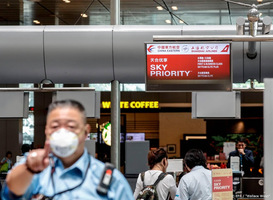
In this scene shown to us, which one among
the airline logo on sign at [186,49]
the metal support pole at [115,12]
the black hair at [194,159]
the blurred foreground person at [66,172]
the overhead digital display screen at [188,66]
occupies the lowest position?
Answer: the black hair at [194,159]

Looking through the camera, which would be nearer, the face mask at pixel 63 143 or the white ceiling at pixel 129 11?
the face mask at pixel 63 143

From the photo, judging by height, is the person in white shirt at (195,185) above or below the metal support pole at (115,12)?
below

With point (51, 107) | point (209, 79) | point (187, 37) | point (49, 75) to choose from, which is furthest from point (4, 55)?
point (51, 107)

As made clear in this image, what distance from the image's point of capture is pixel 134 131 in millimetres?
24406

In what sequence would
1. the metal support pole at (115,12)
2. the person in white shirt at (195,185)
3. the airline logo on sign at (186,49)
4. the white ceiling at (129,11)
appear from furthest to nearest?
the white ceiling at (129,11), the metal support pole at (115,12), the airline logo on sign at (186,49), the person in white shirt at (195,185)

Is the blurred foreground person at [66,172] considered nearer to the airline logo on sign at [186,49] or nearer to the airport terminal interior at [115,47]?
the airport terminal interior at [115,47]

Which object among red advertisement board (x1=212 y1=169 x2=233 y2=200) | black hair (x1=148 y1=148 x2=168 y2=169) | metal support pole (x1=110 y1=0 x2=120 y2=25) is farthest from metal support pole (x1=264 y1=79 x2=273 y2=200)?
metal support pole (x1=110 y1=0 x2=120 y2=25)

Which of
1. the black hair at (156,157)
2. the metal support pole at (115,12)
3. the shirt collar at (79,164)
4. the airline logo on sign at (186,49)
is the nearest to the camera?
the shirt collar at (79,164)

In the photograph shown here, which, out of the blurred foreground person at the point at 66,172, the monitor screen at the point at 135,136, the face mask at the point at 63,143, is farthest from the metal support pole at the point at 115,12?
the monitor screen at the point at 135,136

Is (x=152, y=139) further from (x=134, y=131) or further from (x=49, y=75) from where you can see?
(x=49, y=75)

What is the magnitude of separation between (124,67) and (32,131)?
16293 mm

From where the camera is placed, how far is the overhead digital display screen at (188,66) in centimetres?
733

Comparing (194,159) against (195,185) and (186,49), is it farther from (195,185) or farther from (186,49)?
(186,49)

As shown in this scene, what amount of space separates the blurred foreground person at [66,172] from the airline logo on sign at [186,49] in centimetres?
501
